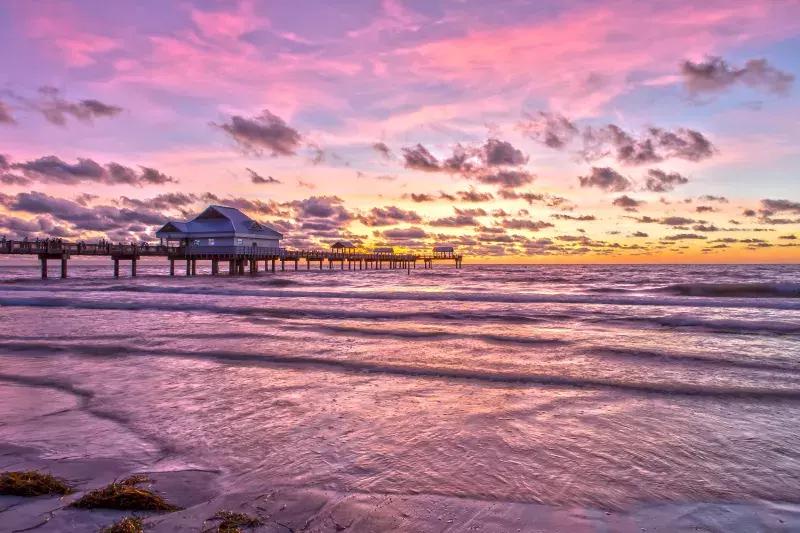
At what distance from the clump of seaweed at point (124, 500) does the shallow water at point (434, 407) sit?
0.62 metres

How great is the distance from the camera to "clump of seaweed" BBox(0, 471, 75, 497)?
12.3 ft

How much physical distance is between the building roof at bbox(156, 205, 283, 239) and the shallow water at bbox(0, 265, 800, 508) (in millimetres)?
43113

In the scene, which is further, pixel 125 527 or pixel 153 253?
pixel 153 253

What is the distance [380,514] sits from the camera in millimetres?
3516

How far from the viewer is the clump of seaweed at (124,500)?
140 inches

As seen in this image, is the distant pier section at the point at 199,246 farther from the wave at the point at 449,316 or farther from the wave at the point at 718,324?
the wave at the point at 718,324

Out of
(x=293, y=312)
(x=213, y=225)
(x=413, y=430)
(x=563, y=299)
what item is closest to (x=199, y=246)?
(x=213, y=225)

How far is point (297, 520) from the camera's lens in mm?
3428

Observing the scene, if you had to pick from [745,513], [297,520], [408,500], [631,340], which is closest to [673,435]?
[745,513]

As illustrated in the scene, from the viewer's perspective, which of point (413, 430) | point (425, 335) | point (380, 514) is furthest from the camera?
point (425, 335)

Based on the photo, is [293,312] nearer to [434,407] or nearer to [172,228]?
[434,407]

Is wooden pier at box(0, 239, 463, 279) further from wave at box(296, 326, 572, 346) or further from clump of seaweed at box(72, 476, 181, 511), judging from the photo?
clump of seaweed at box(72, 476, 181, 511)

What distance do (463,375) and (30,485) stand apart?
625 cm

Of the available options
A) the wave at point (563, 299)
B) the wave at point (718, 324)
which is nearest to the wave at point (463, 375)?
the wave at point (718, 324)
